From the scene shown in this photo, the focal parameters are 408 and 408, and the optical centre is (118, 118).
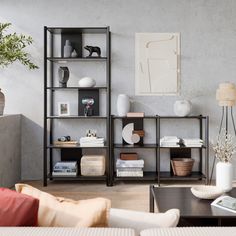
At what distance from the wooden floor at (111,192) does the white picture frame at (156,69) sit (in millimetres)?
1225

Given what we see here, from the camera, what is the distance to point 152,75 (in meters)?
5.32

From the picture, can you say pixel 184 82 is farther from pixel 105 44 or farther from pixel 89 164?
pixel 89 164

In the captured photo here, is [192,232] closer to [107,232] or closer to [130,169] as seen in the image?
[107,232]

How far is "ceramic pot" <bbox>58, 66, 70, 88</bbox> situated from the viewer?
513 cm

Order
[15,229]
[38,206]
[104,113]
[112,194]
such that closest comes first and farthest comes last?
[15,229] → [38,206] → [112,194] → [104,113]

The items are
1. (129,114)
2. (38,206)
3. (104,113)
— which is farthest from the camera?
(104,113)

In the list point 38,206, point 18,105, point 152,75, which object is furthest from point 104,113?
point 38,206

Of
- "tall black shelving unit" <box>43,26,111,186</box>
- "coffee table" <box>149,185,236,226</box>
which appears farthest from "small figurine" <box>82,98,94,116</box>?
"coffee table" <box>149,185,236,226</box>

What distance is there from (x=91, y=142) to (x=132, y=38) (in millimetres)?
1461

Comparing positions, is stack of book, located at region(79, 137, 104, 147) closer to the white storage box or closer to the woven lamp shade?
the white storage box

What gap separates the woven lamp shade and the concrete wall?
253 cm

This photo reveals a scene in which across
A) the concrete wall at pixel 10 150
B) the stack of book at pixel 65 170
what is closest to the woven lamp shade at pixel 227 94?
the stack of book at pixel 65 170

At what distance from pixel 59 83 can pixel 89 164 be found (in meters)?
1.13

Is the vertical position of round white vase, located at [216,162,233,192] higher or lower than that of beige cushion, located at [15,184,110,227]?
lower
